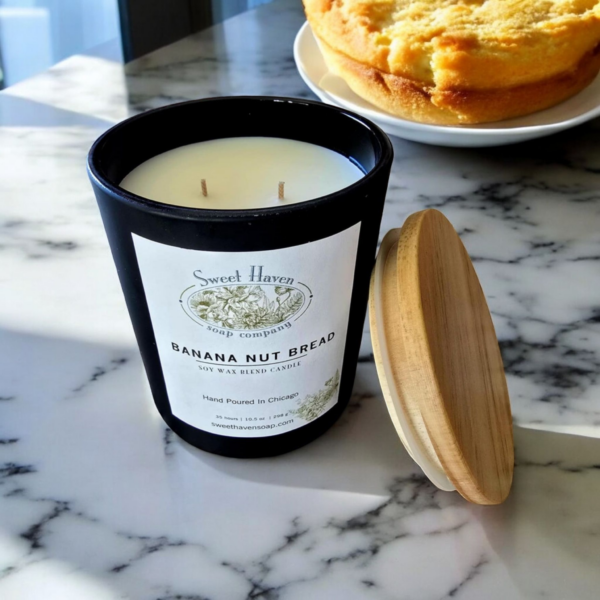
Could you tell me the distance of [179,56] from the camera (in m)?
0.83

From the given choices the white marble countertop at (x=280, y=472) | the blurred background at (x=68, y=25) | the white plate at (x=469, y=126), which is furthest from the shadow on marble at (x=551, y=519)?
the blurred background at (x=68, y=25)

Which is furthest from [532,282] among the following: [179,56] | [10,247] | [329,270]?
[179,56]

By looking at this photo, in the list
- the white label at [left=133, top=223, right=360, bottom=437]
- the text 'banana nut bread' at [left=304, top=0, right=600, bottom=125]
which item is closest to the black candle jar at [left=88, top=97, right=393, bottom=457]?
the white label at [left=133, top=223, right=360, bottom=437]

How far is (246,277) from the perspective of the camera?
26 cm

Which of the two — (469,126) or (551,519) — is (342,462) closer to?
(551,519)

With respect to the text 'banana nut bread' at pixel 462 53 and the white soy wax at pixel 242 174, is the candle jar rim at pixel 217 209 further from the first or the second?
the text 'banana nut bread' at pixel 462 53

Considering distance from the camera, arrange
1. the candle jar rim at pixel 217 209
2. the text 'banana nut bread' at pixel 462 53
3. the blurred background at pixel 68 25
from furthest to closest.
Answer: the blurred background at pixel 68 25 → the text 'banana nut bread' at pixel 462 53 → the candle jar rim at pixel 217 209

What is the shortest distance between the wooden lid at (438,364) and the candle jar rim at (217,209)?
3 centimetres

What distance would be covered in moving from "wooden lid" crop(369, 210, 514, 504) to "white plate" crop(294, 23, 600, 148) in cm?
23

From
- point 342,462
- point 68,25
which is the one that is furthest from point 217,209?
point 68,25

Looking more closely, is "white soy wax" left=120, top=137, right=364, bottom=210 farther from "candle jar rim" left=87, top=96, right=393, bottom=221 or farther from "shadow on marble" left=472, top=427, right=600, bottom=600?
"shadow on marble" left=472, top=427, right=600, bottom=600

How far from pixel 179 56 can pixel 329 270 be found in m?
0.64

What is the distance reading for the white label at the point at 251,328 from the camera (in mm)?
260

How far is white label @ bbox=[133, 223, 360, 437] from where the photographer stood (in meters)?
0.26
